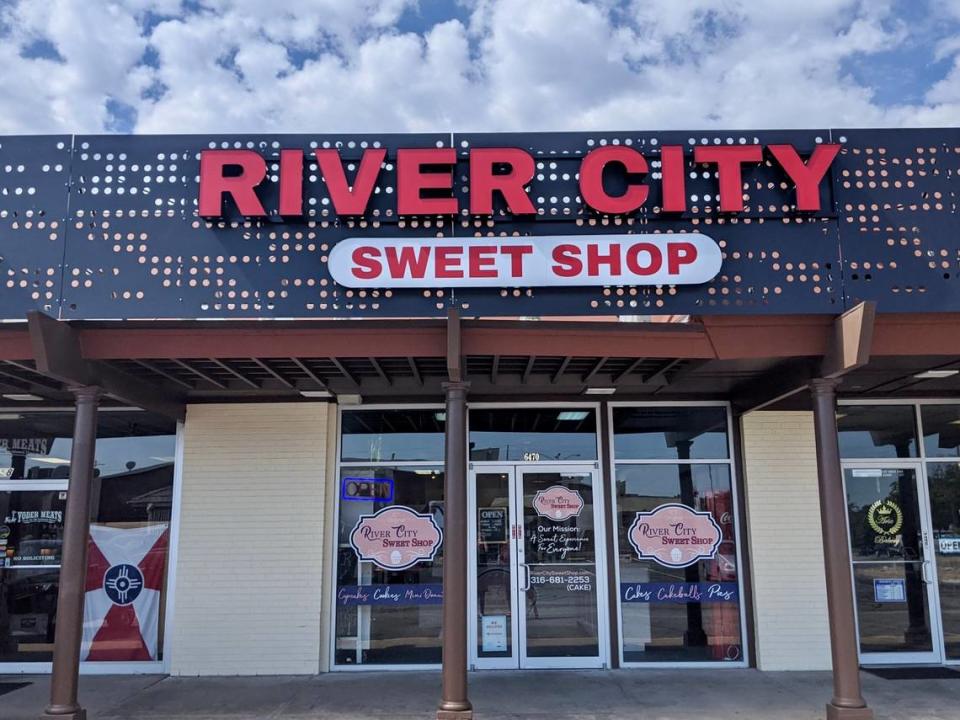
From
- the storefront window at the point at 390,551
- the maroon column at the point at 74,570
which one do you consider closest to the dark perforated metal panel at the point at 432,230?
the maroon column at the point at 74,570

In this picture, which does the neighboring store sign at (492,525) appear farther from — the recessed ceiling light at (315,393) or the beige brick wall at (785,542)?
the beige brick wall at (785,542)

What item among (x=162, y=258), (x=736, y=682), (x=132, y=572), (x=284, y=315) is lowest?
(x=736, y=682)

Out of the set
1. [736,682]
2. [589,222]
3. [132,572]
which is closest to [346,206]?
[589,222]

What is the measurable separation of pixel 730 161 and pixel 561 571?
180 inches

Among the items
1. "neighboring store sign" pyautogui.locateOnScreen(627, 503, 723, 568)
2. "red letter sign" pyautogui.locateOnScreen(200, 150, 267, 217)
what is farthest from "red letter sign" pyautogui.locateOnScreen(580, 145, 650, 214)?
"neighboring store sign" pyautogui.locateOnScreen(627, 503, 723, 568)

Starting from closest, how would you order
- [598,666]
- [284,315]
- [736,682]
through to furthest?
[284,315]
[736,682]
[598,666]

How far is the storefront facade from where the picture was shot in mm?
6965

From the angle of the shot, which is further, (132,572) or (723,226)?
(132,572)

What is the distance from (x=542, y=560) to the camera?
9062 mm

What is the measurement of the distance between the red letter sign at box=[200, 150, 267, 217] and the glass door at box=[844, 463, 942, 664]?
7009 mm

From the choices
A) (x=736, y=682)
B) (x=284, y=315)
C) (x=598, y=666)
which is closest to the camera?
(x=284, y=315)

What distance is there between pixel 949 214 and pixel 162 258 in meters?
6.68

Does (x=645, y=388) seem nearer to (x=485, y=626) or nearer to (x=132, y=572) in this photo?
(x=485, y=626)

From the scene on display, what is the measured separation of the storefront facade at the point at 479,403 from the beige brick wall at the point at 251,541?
Result: 0.03 metres
